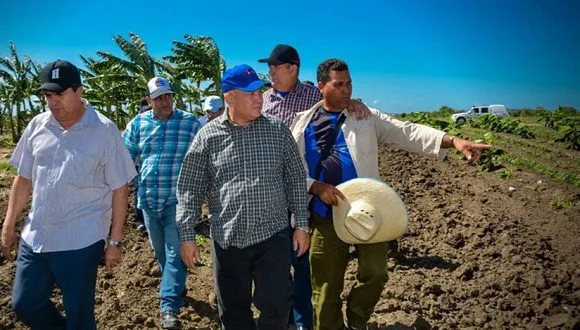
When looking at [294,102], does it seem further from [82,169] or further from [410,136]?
[82,169]

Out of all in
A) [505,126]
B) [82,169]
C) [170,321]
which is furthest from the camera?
[505,126]

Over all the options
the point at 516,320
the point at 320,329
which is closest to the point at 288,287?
the point at 320,329

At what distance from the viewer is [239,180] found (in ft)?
9.28

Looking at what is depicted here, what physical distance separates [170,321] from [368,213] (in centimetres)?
196

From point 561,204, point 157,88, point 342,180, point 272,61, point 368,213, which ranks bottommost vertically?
point 561,204

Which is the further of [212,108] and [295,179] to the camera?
[212,108]

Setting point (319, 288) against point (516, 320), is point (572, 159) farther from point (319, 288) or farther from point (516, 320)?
point (319, 288)

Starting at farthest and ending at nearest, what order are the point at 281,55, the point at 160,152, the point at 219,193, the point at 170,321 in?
the point at 160,152, the point at 170,321, the point at 281,55, the point at 219,193

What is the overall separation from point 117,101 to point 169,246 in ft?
72.9

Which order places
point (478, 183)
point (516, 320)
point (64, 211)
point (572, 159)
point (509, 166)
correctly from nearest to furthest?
point (64, 211) → point (516, 320) → point (478, 183) → point (509, 166) → point (572, 159)

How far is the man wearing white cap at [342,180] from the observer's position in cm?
321

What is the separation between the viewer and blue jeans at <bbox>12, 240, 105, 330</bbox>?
2.75 meters

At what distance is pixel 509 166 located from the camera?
9.26m

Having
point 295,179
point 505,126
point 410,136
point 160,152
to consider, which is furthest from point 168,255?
point 505,126
